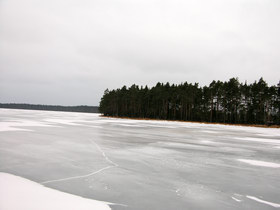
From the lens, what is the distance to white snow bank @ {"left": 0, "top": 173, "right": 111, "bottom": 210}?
143 inches

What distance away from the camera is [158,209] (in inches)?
143

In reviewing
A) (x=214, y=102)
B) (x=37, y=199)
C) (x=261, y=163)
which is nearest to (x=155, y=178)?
(x=37, y=199)

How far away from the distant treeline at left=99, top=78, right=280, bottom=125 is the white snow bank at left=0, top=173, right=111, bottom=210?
48645 mm

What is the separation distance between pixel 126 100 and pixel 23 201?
267 ft

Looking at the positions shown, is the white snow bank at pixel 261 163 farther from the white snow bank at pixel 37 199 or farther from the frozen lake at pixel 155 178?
the white snow bank at pixel 37 199

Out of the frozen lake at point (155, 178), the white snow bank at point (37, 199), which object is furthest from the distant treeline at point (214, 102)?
the white snow bank at point (37, 199)

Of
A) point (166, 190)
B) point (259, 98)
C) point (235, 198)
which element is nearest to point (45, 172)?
point (166, 190)

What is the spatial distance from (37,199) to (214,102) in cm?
6021

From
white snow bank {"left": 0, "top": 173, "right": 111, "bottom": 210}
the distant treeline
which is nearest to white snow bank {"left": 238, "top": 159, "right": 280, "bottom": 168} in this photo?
white snow bank {"left": 0, "top": 173, "right": 111, "bottom": 210}

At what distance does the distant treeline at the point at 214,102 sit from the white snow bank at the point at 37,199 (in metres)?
48.6

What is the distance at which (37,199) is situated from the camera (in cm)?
392

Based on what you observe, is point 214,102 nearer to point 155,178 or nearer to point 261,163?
point 261,163

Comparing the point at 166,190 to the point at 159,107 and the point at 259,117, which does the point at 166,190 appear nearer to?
the point at 259,117

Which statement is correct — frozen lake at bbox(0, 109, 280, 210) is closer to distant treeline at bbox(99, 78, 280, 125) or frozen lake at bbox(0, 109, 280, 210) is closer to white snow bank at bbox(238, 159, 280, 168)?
white snow bank at bbox(238, 159, 280, 168)
